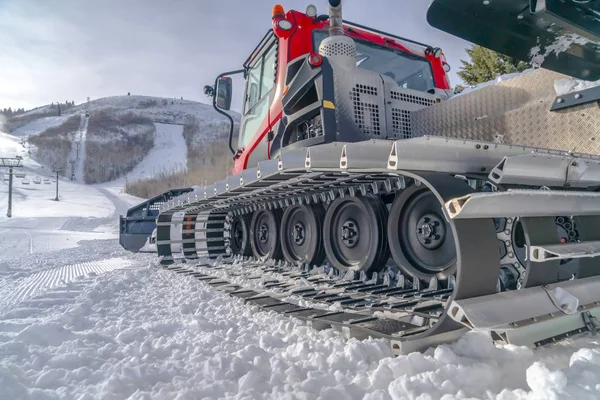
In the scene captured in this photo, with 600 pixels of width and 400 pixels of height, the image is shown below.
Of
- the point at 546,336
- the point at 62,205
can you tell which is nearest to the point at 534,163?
the point at 546,336

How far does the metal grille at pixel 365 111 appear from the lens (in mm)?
3322

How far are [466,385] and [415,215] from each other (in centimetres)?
159

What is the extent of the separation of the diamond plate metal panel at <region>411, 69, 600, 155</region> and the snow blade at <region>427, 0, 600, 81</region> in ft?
1.04

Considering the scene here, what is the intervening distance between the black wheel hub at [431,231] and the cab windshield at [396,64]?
259 cm

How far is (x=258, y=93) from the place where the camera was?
5.11 m

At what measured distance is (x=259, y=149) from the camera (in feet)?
14.9

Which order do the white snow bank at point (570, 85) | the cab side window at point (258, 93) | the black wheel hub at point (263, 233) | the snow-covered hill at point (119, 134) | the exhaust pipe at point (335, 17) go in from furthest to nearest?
the snow-covered hill at point (119, 134)
the black wheel hub at point (263, 233)
the cab side window at point (258, 93)
the exhaust pipe at point (335, 17)
the white snow bank at point (570, 85)

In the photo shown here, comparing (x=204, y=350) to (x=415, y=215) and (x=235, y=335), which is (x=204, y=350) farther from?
(x=415, y=215)

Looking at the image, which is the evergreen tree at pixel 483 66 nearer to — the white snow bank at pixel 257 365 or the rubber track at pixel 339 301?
the rubber track at pixel 339 301

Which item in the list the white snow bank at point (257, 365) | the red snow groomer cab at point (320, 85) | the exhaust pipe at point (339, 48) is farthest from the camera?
the exhaust pipe at point (339, 48)

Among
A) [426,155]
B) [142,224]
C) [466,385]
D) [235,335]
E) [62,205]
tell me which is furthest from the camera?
[62,205]

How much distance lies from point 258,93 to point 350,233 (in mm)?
2435

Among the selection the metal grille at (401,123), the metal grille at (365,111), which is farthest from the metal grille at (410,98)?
the metal grille at (365,111)

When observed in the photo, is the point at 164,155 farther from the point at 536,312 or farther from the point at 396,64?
the point at 536,312
